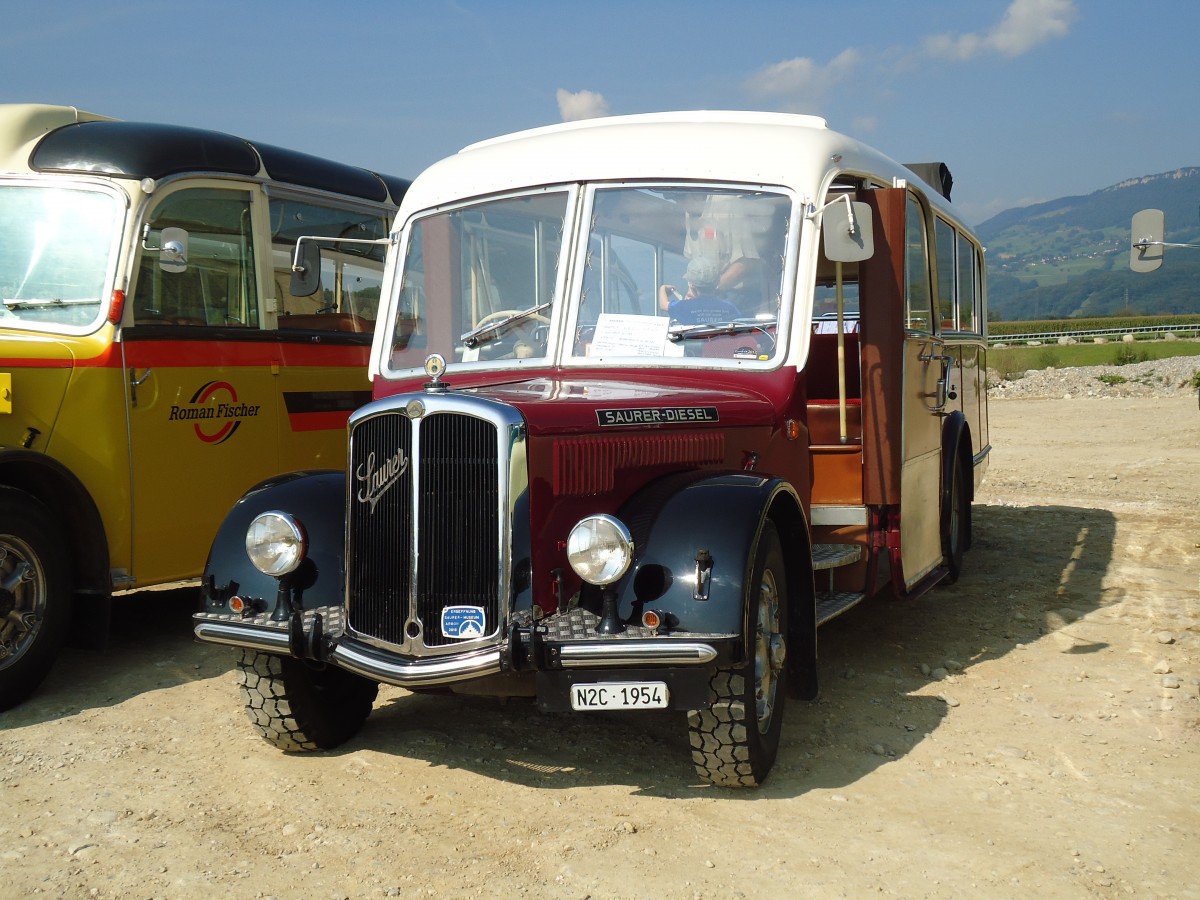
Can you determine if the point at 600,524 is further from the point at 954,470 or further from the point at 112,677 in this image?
the point at 954,470

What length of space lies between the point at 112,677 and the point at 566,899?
3.68 meters

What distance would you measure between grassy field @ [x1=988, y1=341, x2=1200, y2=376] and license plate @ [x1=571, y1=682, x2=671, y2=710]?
117 ft

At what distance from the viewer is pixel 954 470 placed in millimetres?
7711

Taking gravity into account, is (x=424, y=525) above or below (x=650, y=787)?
above

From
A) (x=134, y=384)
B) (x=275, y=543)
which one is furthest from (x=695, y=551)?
(x=134, y=384)

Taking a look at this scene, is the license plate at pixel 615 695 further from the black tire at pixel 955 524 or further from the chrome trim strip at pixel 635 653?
the black tire at pixel 955 524

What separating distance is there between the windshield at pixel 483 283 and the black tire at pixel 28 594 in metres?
1.91

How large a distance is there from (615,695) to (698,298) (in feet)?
6.81

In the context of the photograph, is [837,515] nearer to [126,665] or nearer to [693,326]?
[693,326]

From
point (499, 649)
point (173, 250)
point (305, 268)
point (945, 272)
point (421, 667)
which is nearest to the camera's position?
point (499, 649)

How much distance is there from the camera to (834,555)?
573cm

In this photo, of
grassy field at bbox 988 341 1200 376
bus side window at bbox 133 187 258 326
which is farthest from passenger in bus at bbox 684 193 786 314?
grassy field at bbox 988 341 1200 376

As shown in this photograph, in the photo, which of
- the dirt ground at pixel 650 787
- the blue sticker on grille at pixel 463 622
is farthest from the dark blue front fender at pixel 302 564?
the dirt ground at pixel 650 787

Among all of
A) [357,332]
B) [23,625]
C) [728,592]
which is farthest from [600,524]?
[357,332]
